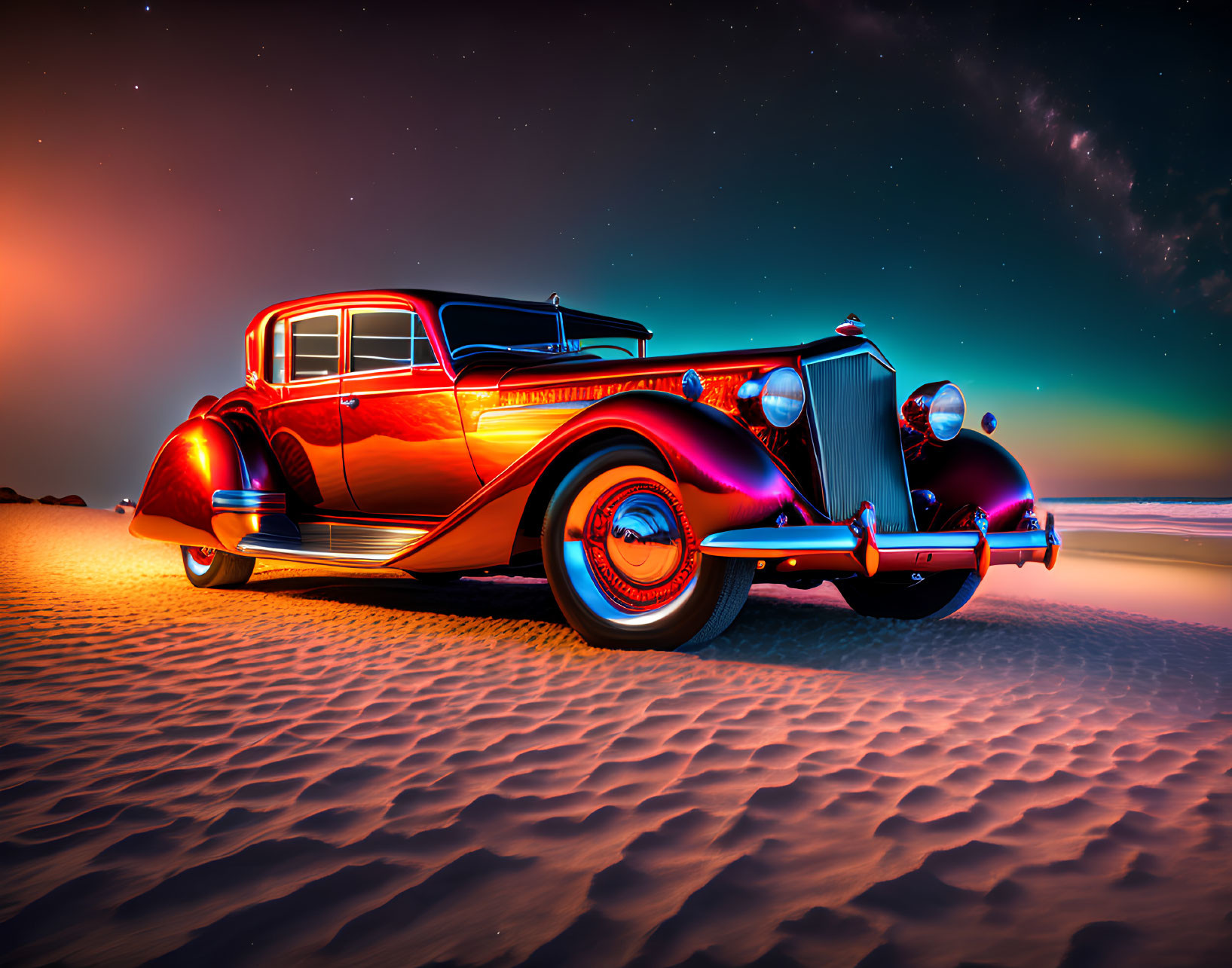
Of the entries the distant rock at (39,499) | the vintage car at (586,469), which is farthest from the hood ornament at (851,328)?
the distant rock at (39,499)

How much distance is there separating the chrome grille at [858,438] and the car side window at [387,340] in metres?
2.40

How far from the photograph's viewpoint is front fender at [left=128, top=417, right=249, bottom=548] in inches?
194

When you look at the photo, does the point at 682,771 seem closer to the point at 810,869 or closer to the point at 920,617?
the point at 810,869

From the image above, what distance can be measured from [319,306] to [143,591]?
261 cm

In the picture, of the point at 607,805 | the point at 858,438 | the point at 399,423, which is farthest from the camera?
the point at 399,423

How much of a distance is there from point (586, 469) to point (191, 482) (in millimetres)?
3175

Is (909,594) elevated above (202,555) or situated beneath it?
situated beneath

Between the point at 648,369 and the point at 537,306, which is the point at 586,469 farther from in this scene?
the point at 537,306

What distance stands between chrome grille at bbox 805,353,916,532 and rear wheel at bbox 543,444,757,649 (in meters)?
0.77

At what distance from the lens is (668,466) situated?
10.5 feet

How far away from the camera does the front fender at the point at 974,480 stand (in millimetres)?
4031

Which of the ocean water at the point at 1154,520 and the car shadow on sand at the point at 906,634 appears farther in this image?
the ocean water at the point at 1154,520

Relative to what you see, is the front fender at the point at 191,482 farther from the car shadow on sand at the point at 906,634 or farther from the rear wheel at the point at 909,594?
the rear wheel at the point at 909,594

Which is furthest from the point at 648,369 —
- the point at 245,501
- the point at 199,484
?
the point at 199,484
